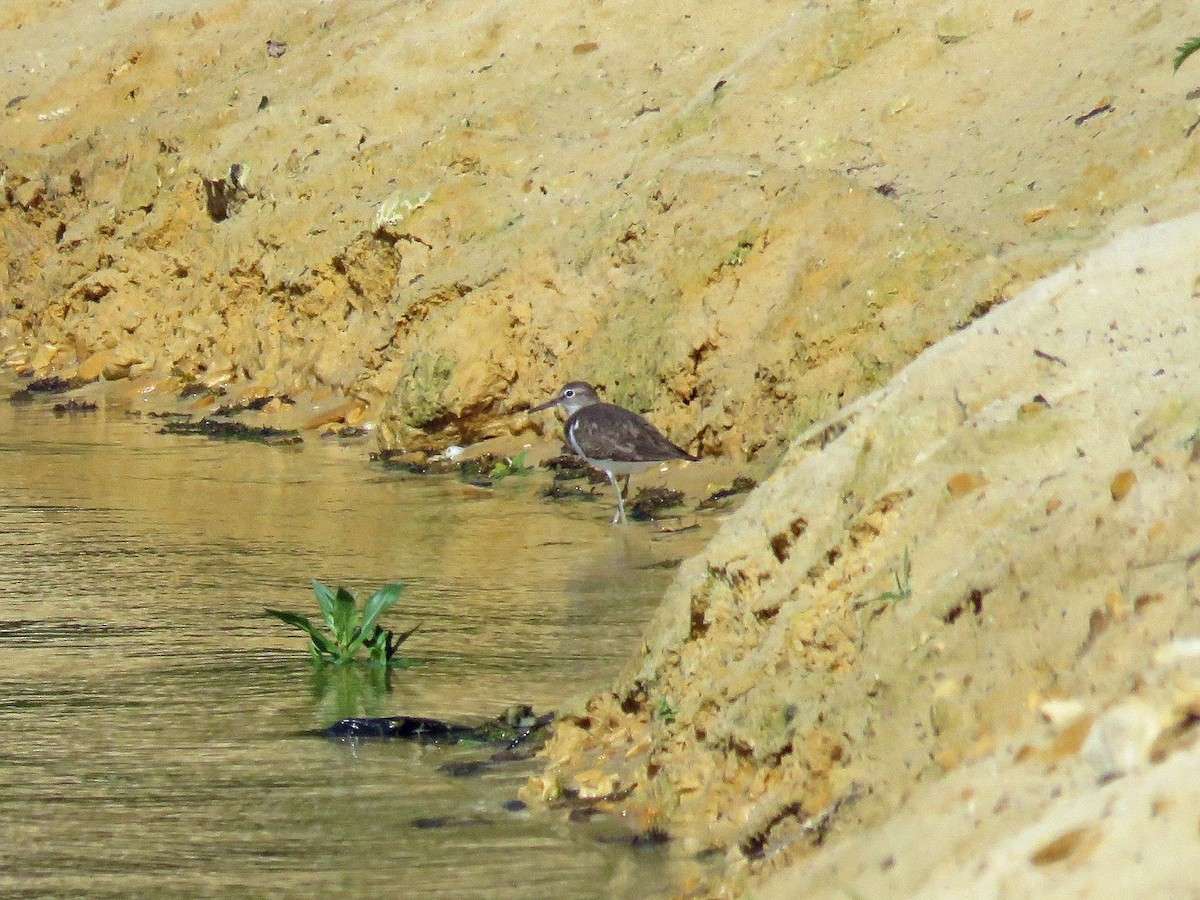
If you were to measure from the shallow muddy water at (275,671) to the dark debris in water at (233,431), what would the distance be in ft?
3.82

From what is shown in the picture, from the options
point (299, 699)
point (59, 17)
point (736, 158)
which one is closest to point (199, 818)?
point (299, 699)

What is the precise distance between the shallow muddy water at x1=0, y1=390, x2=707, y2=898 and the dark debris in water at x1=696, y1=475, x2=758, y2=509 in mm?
561

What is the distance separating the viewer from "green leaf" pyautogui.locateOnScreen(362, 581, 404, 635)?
7.60 metres

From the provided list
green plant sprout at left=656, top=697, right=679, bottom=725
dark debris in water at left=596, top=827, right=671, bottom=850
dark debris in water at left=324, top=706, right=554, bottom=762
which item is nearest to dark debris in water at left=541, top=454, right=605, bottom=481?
dark debris in water at left=324, top=706, right=554, bottom=762

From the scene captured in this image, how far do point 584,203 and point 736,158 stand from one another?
1.46 metres

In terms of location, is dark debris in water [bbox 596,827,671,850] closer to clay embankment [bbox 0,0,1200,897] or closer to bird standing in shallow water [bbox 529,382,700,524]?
clay embankment [bbox 0,0,1200,897]

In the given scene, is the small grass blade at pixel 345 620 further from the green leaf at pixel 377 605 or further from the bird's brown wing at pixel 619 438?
the bird's brown wing at pixel 619 438

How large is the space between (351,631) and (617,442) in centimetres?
366

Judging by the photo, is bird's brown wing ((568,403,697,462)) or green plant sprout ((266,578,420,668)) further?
bird's brown wing ((568,403,697,462))

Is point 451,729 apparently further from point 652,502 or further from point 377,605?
point 652,502

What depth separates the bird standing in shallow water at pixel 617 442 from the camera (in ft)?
36.4

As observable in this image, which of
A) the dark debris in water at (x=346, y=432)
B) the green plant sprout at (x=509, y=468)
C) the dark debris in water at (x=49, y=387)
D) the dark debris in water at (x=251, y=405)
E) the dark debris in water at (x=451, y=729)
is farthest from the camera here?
the dark debris in water at (x=49, y=387)

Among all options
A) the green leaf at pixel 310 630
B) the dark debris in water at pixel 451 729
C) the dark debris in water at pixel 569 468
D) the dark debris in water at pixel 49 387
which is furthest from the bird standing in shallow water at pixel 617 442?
the dark debris in water at pixel 49 387

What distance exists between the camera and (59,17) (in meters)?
25.3
